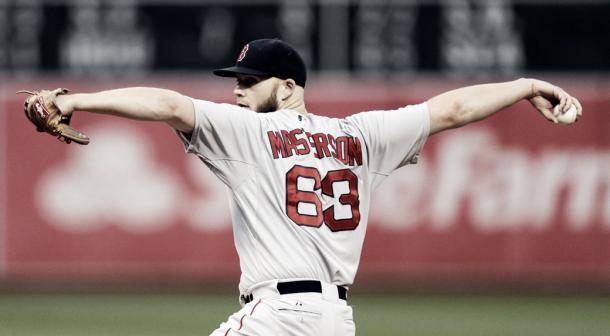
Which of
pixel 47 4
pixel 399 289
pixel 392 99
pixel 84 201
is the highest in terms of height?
pixel 47 4

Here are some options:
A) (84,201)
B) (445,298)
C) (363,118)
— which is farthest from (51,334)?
(363,118)

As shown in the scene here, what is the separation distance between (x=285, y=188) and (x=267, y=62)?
43 cm

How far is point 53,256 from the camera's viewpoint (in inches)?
436

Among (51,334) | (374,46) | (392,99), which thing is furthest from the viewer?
(374,46)

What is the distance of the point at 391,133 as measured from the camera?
162 inches

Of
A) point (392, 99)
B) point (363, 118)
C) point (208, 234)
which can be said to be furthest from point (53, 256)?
point (363, 118)

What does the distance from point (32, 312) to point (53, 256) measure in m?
1.72

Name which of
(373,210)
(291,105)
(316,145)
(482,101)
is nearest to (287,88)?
A: (291,105)

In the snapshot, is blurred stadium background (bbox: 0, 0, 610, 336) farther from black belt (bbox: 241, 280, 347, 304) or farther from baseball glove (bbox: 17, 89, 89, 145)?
baseball glove (bbox: 17, 89, 89, 145)

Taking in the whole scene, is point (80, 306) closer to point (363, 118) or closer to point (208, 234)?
point (208, 234)

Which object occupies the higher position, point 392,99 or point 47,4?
point 47,4

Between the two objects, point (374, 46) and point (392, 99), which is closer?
point (392, 99)

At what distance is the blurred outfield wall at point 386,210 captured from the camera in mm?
11008

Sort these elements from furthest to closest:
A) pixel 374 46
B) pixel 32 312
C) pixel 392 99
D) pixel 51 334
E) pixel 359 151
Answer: pixel 374 46 < pixel 392 99 < pixel 32 312 < pixel 51 334 < pixel 359 151
